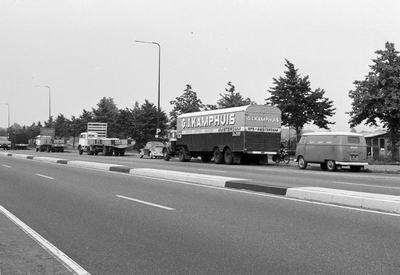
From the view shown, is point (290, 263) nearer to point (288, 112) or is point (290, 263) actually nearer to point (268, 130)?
point (268, 130)

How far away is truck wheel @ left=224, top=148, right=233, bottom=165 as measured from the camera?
2784cm

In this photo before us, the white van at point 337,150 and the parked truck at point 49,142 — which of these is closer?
the white van at point 337,150

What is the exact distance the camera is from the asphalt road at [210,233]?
5.23m

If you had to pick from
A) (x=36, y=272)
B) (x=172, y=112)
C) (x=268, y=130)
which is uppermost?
(x=172, y=112)

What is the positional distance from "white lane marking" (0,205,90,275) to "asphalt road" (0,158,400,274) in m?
0.11

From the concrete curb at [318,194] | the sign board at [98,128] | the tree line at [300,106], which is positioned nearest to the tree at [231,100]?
the tree line at [300,106]

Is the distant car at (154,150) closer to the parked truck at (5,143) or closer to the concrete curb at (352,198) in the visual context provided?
the concrete curb at (352,198)

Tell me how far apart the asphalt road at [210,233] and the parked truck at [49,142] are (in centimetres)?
5196

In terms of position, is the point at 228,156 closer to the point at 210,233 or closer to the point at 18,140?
the point at 210,233

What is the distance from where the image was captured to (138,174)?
17.8 meters

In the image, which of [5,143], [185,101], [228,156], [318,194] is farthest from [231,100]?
[5,143]

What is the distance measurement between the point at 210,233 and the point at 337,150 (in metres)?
16.5

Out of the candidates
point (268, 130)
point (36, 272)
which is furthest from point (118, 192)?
point (268, 130)

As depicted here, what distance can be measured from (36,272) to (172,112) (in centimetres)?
4770
